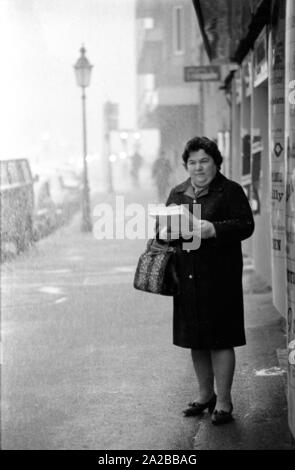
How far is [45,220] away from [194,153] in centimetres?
1507

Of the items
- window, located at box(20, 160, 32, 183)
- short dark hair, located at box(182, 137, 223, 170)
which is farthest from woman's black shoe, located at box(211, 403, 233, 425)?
window, located at box(20, 160, 32, 183)

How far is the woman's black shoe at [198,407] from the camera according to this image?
223 inches

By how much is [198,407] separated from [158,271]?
0.95 meters

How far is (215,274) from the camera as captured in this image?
17.7 ft

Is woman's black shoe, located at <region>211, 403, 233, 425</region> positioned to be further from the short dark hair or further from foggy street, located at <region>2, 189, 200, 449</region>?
the short dark hair

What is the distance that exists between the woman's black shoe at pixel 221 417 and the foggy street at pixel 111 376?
0.07 metres

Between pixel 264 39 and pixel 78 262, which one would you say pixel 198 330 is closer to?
pixel 264 39

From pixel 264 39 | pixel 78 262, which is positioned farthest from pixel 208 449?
pixel 78 262

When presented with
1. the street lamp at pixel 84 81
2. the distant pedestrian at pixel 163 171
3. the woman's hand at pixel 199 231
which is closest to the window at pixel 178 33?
the distant pedestrian at pixel 163 171

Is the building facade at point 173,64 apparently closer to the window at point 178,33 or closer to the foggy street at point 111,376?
the window at point 178,33

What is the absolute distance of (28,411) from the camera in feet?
19.0

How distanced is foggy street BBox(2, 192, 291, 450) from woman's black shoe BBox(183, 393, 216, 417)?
0.05 m
